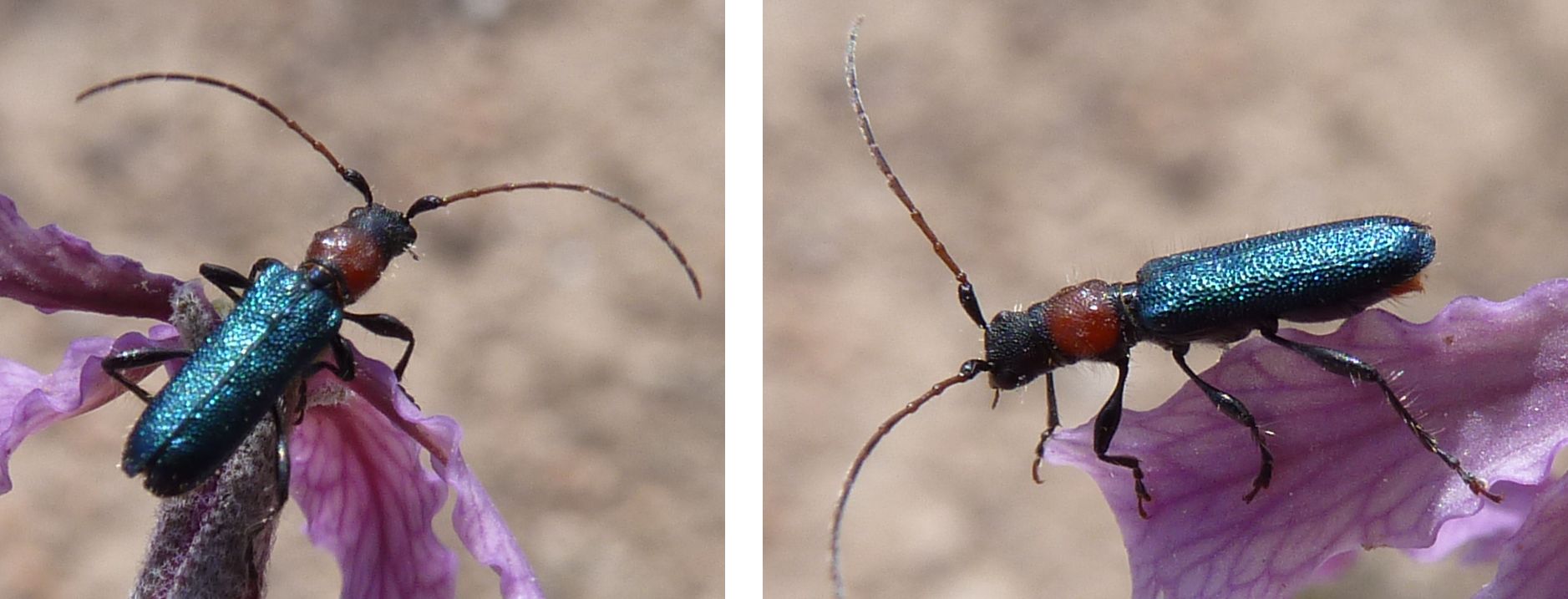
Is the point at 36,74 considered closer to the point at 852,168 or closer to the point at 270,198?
the point at 270,198

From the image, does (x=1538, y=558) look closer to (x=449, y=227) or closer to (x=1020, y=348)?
(x=1020, y=348)

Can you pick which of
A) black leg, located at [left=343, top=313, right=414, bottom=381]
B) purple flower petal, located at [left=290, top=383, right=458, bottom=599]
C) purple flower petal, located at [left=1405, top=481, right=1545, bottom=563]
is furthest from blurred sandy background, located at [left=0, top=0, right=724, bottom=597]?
purple flower petal, located at [left=1405, top=481, right=1545, bottom=563]

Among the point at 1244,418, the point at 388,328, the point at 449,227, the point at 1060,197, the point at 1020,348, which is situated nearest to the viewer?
the point at 1244,418

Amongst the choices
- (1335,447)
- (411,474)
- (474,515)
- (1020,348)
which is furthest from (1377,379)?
(411,474)

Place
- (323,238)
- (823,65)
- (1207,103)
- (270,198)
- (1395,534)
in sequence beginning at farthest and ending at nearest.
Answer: (823,65) < (1207,103) < (270,198) < (323,238) < (1395,534)

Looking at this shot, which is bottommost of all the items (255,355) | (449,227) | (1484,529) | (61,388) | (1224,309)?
(1484,529)

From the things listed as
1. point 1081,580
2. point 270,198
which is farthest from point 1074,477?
point 270,198

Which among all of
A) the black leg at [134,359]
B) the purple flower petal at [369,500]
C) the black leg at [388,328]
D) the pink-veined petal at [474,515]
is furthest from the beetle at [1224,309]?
the black leg at [134,359]
